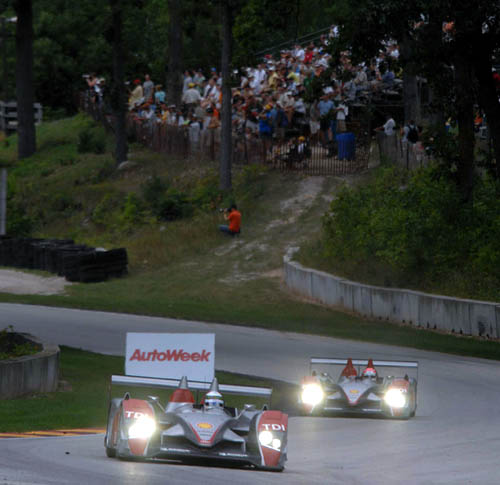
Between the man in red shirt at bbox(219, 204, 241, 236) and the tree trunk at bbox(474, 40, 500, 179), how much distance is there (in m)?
13.3

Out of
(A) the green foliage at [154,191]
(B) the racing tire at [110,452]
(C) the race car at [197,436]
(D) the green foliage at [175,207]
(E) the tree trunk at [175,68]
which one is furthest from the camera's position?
(E) the tree trunk at [175,68]

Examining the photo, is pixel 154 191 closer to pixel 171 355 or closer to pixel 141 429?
pixel 171 355

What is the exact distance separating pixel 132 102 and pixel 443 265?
26.7 meters

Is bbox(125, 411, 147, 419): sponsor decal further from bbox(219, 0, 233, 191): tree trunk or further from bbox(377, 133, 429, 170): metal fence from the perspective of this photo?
bbox(219, 0, 233, 191): tree trunk

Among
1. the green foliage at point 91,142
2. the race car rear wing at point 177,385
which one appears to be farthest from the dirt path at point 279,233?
the race car rear wing at point 177,385

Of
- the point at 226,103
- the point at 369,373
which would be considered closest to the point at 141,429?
the point at 369,373

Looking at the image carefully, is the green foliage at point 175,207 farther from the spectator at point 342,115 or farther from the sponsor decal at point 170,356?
the sponsor decal at point 170,356

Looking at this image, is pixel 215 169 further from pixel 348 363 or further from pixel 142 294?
pixel 348 363

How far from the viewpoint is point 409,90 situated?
1389 inches

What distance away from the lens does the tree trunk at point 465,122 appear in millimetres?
22750

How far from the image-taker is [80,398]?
14258 millimetres

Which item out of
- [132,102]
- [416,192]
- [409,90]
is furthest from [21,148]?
[416,192]

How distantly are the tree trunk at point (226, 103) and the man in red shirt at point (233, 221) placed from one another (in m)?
3.00

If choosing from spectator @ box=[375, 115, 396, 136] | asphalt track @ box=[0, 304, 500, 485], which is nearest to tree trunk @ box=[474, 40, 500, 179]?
asphalt track @ box=[0, 304, 500, 485]
